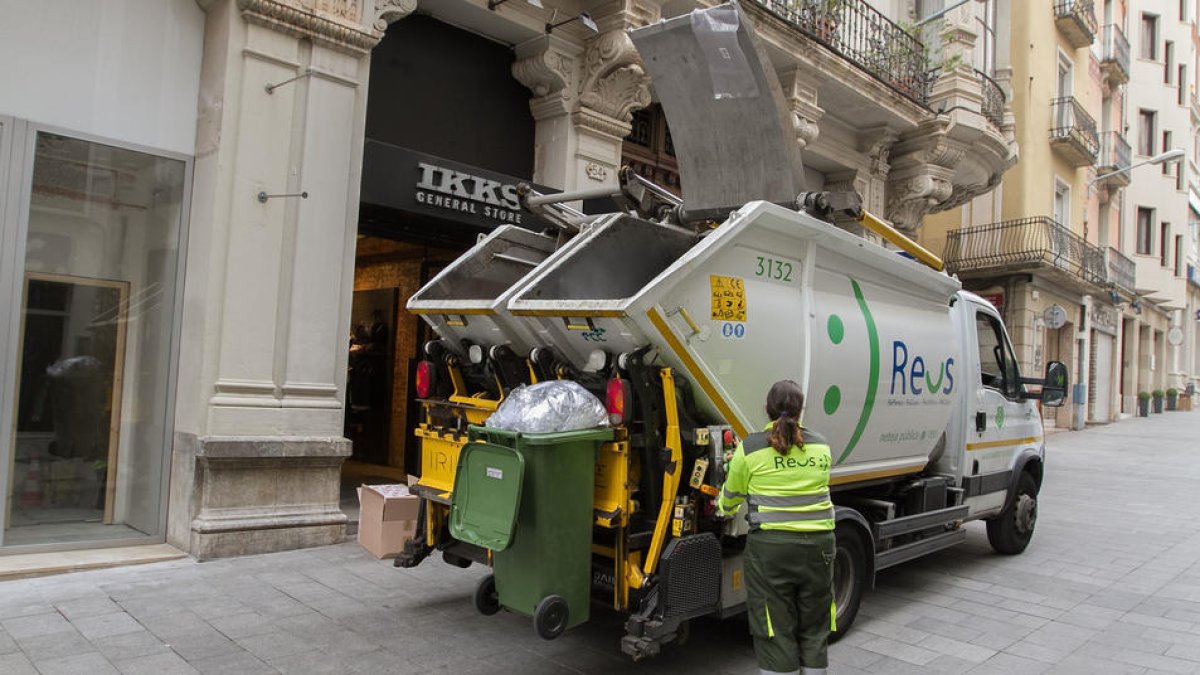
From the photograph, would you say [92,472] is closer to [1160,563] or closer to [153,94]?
[153,94]

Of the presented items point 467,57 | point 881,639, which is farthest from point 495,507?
point 467,57

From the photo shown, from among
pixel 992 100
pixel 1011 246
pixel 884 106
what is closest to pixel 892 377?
pixel 884 106

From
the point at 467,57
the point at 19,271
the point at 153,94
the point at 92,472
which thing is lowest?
the point at 92,472

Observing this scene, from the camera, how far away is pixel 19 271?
5691 mm

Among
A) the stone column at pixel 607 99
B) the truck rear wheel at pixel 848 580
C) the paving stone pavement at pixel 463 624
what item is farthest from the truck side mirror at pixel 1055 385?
the stone column at pixel 607 99

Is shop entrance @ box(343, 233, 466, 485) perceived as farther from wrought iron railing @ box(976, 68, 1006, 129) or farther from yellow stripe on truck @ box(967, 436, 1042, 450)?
wrought iron railing @ box(976, 68, 1006, 129)

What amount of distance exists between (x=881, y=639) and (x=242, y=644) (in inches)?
146

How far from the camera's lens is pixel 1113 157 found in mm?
28359

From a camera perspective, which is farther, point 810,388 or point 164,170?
point 164,170

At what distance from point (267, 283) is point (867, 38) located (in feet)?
34.1

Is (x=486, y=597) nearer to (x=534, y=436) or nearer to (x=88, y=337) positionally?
(x=534, y=436)

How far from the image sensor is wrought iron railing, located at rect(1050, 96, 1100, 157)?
2328 cm

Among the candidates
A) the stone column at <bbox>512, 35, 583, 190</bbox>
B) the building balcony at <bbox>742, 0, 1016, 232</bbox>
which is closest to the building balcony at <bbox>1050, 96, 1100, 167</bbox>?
the building balcony at <bbox>742, 0, 1016, 232</bbox>

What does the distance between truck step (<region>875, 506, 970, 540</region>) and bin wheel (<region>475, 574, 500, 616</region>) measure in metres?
2.47
